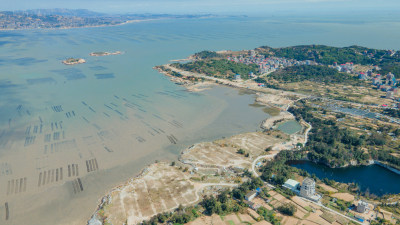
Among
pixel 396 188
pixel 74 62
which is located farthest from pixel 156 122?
pixel 74 62

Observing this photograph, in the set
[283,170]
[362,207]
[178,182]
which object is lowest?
[178,182]

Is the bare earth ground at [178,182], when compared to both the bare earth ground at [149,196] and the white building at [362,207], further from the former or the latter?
the white building at [362,207]

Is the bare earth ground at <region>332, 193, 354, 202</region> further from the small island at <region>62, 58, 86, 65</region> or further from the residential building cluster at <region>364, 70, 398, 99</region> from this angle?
the small island at <region>62, 58, 86, 65</region>

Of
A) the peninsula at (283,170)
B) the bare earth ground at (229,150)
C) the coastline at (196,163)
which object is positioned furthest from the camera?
the bare earth ground at (229,150)

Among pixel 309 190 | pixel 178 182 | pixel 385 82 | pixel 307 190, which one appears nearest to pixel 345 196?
pixel 309 190

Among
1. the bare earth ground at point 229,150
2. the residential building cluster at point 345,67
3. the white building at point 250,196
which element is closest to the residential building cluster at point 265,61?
the residential building cluster at point 345,67

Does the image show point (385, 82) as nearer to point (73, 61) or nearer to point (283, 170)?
point (283, 170)

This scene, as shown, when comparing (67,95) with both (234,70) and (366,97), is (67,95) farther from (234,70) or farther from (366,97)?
(366,97)
